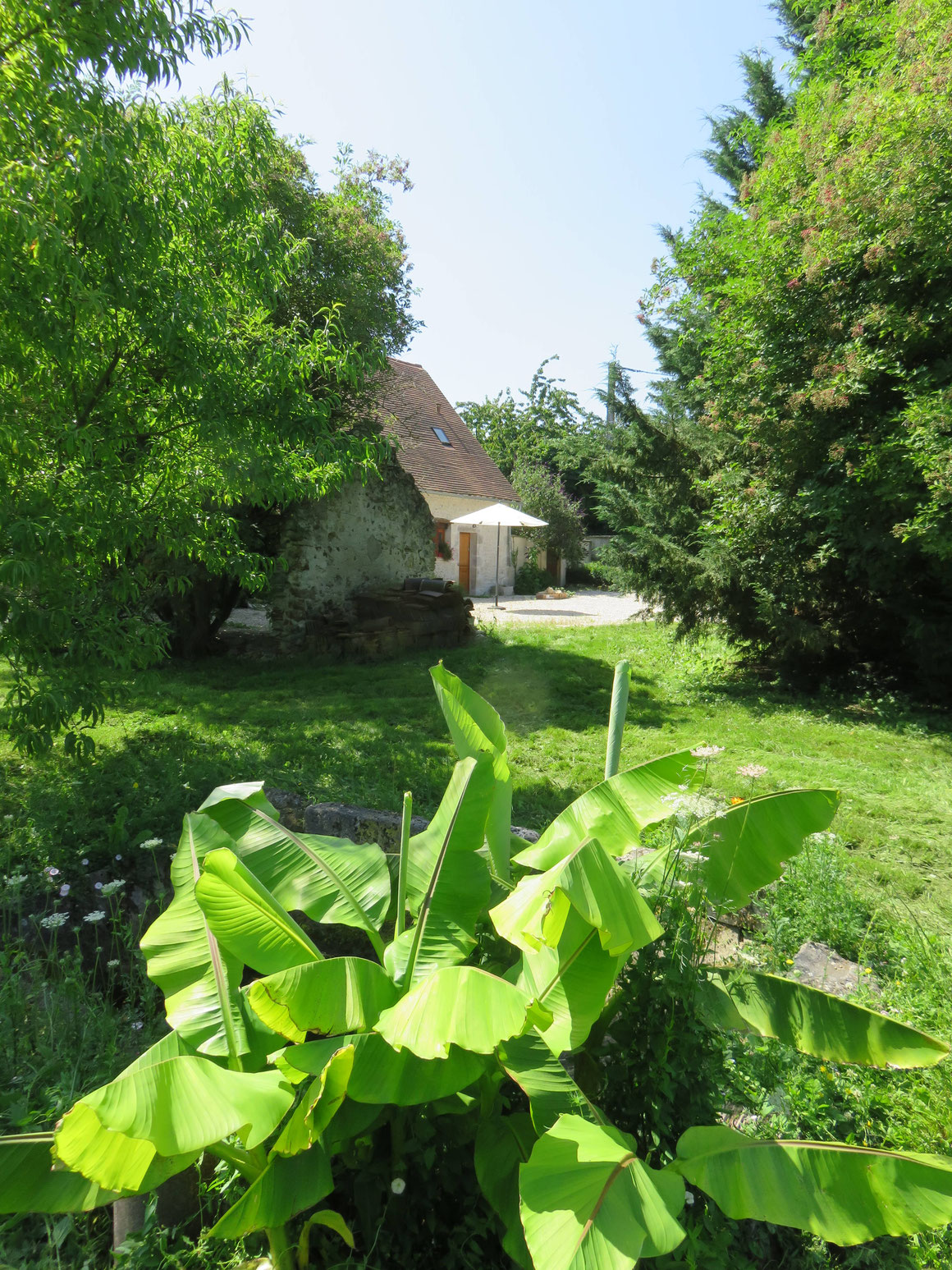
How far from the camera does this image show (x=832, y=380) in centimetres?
809

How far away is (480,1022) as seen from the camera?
55.6 inches

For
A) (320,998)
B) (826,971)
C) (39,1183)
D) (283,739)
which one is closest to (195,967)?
(39,1183)

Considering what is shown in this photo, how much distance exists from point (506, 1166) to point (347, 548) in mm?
11387

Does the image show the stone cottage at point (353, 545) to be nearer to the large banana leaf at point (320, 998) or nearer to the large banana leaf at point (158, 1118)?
the large banana leaf at point (320, 998)

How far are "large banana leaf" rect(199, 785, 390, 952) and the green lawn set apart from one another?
206 centimetres

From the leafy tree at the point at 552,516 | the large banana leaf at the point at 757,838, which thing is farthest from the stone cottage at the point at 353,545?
the leafy tree at the point at 552,516

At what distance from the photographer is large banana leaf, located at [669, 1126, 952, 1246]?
1.48 m

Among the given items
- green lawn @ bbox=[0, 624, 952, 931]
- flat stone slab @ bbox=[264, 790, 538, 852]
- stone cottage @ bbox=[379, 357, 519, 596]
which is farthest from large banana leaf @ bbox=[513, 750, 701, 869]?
stone cottage @ bbox=[379, 357, 519, 596]

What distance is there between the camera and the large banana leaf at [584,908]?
5.01 ft

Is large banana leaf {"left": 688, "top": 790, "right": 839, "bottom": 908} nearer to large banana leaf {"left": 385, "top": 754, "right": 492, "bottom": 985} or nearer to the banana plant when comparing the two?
the banana plant

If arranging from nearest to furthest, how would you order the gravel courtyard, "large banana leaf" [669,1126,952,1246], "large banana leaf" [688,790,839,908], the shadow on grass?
"large banana leaf" [669,1126,952,1246]
"large banana leaf" [688,790,839,908]
the shadow on grass
the gravel courtyard

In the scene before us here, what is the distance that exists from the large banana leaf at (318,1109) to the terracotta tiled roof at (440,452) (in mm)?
19433

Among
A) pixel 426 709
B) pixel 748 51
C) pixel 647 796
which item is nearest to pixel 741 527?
pixel 426 709

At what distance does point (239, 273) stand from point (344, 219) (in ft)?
21.6
